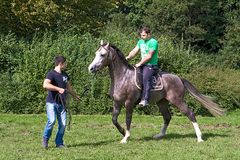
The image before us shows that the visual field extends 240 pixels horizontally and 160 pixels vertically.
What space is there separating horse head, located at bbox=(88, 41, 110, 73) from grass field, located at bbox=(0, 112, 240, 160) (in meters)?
1.84

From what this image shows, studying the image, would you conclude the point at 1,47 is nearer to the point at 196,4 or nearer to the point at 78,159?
the point at 78,159

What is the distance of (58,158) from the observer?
366 inches

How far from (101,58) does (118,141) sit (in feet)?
7.02

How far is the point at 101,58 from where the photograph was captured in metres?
11.3

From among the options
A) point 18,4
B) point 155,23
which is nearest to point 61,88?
point 18,4

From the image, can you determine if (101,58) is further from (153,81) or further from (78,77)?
(78,77)

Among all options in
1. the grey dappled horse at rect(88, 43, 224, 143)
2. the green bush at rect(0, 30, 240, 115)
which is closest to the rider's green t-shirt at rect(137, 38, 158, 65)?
the grey dappled horse at rect(88, 43, 224, 143)

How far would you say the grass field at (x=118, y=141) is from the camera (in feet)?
31.7

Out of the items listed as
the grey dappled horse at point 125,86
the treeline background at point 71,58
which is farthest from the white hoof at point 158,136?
the treeline background at point 71,58

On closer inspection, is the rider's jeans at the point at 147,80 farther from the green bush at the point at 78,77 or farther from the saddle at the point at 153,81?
the green bush at the point at 78,77

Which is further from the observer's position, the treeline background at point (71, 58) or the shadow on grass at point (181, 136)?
the treeline background at point (71, 58)

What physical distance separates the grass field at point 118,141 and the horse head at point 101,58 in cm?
184

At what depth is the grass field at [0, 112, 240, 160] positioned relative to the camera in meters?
9.66

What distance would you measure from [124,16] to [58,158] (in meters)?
55.0
